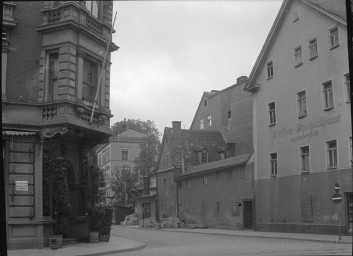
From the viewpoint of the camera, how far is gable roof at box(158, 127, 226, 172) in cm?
5366

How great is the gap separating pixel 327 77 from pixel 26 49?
1786cm

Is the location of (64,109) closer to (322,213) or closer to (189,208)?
(322,213)

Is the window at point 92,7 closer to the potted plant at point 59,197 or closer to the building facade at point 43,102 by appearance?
the building facade at point 43,102

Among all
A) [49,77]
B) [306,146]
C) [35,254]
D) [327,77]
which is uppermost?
[327,77]

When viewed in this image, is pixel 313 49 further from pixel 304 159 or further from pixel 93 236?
pixel 93 236

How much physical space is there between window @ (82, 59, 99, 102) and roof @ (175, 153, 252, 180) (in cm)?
1906

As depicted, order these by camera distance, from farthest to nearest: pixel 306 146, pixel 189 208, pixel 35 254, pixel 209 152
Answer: pixel 209 152 → pixel 189 208 → pixel 306 146 → pixel 35 254

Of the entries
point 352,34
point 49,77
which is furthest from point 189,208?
point 352,34

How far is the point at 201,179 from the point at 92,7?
26837mm

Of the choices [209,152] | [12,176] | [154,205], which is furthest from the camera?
[154,205]

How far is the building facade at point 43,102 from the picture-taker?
19800 millimetres

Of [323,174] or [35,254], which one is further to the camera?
[323,174]

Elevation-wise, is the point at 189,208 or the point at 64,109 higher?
the point at 64,109

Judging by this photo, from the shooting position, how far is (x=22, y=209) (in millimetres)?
19766
